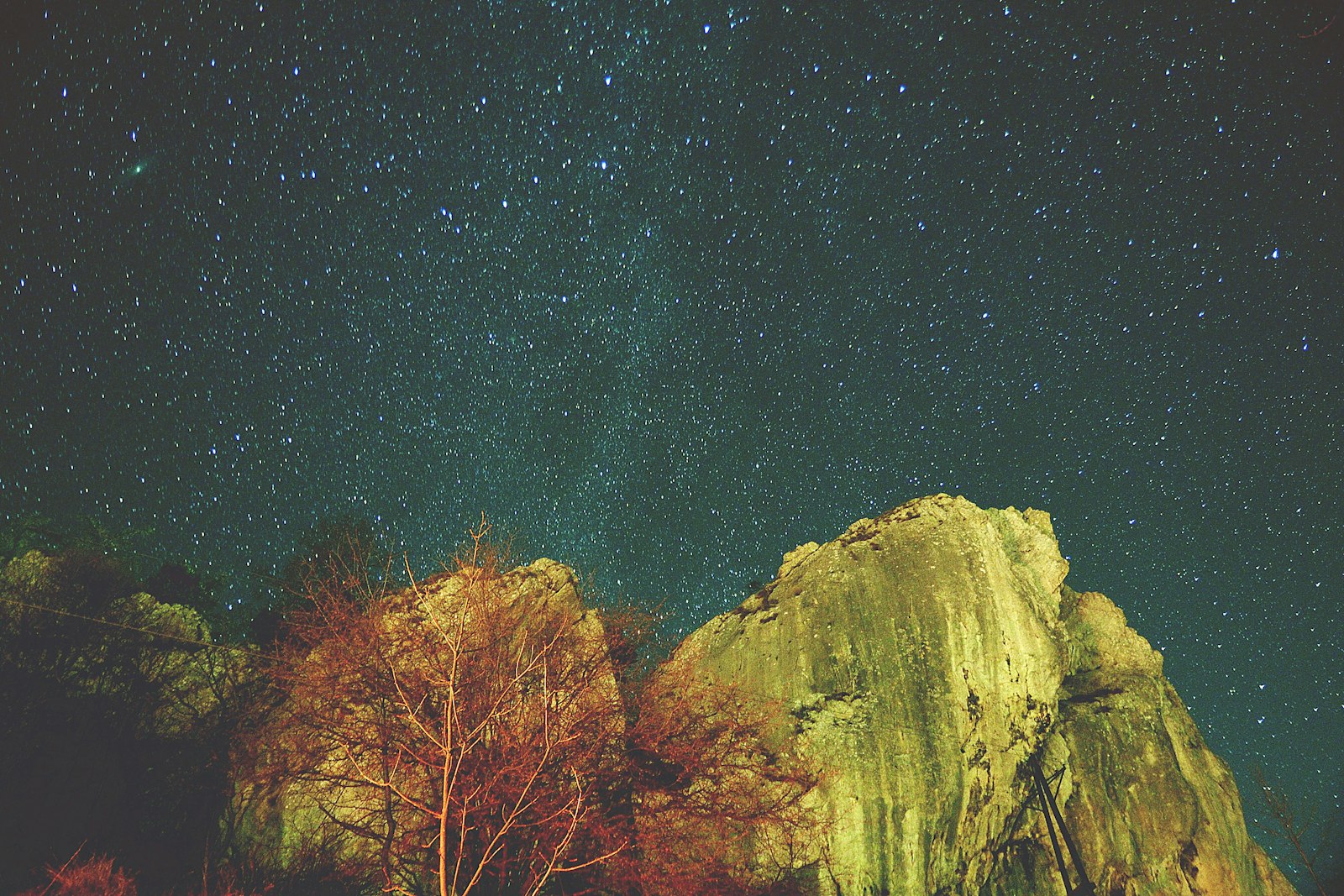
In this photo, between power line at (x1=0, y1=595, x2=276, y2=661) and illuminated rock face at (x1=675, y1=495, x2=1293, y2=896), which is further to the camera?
illuminated rock face at (x1=675, y1=495, x2=1293, y2=896)

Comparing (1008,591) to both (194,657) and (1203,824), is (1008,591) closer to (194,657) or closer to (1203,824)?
(1203,824)

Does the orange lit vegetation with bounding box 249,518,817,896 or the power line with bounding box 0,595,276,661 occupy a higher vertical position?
the power line with bounding box 0,595,276,661

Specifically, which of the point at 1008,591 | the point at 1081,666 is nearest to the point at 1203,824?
the point at 1081,666

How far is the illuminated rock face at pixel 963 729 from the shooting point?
42.4 ft

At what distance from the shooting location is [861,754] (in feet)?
44.2

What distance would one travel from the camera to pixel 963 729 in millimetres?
13586

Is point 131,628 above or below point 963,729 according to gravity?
above

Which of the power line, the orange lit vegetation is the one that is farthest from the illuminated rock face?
the power line

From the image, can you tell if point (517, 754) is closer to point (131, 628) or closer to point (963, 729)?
point (963, 729)

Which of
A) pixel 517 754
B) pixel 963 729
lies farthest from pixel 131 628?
pixel 963 729

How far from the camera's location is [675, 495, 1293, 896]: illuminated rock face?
12930 millimetres

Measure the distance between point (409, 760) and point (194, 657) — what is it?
1122cm

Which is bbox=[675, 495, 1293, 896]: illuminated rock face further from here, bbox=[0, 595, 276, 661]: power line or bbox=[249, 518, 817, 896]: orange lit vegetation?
bbox=[0, 595, 276, 661]: power line

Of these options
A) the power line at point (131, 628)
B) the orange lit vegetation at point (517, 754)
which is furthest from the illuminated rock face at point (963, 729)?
Answer: the power line at point (131, 628)
